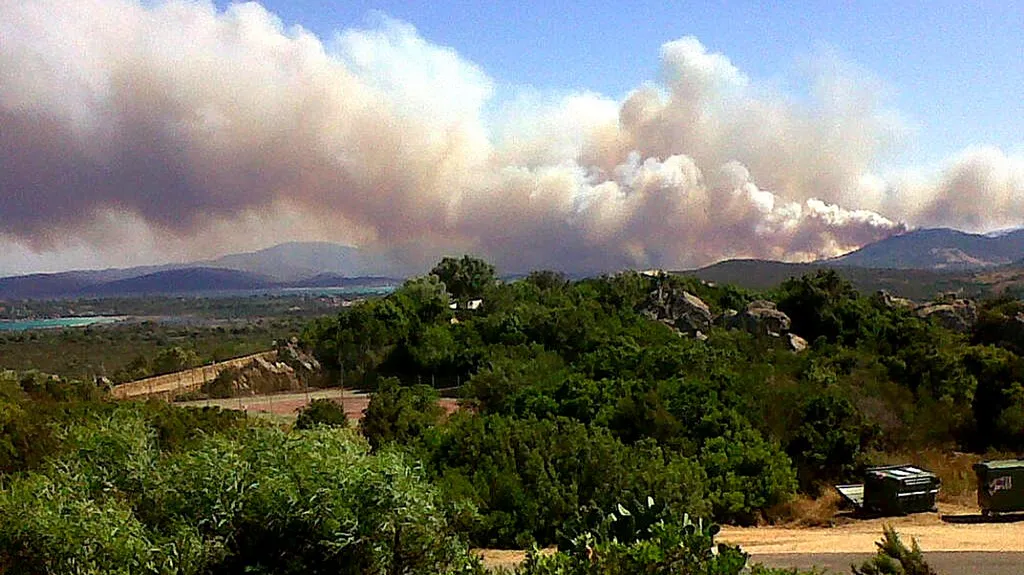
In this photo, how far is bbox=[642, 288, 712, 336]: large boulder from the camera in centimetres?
5419

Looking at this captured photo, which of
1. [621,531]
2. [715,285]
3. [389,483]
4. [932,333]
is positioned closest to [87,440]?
[389,483]

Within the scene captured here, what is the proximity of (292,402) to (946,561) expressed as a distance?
33.7 m

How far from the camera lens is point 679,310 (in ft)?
187

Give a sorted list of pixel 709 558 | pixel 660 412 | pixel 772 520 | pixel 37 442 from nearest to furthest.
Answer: pixel 709 558
pixel 37 442
pixel 772 520
pixel 660 412

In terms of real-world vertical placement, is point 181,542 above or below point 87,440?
below

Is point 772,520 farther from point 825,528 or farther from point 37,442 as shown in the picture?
point 37,442

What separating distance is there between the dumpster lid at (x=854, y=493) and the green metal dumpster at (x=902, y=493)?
0.50 m

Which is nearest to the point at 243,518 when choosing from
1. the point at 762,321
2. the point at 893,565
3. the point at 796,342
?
the point at 893,565

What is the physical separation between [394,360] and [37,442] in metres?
32.4

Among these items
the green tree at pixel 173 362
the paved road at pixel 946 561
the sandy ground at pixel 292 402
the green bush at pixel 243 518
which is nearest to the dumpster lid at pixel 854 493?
the paved road at pixel 946 561

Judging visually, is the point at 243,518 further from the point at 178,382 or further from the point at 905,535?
the point at 178,382

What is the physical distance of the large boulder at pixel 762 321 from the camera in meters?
50.5

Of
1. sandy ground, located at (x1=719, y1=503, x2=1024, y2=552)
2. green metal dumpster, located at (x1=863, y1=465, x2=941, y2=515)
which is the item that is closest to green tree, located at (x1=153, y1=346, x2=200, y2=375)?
sandy ground, located at (x1=719, y1=503, x2=1024, y2=552)

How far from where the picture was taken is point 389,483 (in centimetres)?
966
